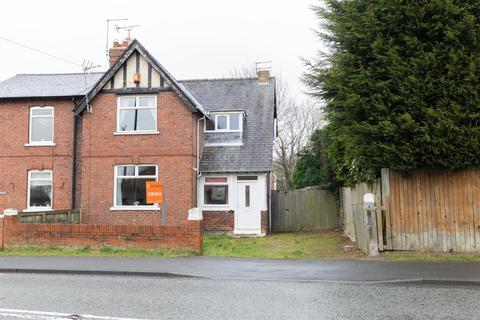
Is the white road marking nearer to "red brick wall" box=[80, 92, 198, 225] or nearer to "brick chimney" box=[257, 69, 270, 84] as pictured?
"red brick wall" box=[80, 92, 198, 225]

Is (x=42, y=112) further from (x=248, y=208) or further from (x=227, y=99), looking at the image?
(x=248, y=208)

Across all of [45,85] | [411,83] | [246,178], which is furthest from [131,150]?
[411,83]

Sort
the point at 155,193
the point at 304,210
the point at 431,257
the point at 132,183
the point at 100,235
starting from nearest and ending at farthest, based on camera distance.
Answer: the point at 431,257
the point at 100,235
the point at 155,193
the point at 132,183
the point at 304,210

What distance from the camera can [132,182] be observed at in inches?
806

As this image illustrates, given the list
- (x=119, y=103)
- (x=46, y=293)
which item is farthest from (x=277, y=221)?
(x=46, y=293)

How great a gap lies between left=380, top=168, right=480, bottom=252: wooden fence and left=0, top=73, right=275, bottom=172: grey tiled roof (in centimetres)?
811

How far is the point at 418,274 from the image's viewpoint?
10.2 meters

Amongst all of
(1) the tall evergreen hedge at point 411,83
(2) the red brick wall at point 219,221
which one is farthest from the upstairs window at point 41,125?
(1) the tall evergreen hedge at point 411,83

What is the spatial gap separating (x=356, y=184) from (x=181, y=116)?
24.4 feet

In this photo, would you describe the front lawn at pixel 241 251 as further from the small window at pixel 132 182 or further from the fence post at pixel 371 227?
the small window at pixel 132 182

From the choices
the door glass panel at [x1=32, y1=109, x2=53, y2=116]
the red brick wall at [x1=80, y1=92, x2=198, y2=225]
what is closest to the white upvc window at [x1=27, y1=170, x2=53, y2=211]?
the red brick wall at [x1=80, y1=92, x2=198, y2=225]

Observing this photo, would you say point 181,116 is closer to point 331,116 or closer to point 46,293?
point 331,116

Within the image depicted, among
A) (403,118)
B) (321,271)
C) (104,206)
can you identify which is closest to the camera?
(321,271)

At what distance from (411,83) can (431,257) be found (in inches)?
166
